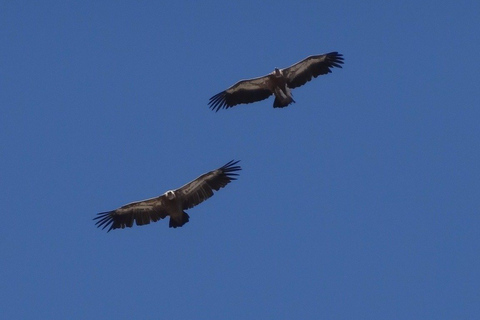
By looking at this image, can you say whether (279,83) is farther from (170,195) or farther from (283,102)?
(170,195)

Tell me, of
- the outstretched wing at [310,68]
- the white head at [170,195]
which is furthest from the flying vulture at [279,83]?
the white head at [170,195]

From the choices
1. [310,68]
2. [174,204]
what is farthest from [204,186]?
[310,68]

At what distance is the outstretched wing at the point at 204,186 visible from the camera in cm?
2225

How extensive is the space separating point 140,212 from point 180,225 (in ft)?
4.58

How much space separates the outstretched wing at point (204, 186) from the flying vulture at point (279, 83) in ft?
8.09

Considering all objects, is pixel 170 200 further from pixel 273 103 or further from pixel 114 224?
pixel 273 103

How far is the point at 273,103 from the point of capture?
77.2 feet

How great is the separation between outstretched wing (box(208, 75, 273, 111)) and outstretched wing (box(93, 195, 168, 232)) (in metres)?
3.75

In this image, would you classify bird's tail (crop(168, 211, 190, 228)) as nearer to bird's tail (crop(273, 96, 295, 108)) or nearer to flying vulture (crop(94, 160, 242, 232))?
flying vulture (crop(94, 160, 242, 232))

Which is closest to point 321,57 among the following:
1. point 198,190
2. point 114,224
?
point 198,190

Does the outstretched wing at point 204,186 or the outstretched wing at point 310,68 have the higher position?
the outstretched wing at point 310,68

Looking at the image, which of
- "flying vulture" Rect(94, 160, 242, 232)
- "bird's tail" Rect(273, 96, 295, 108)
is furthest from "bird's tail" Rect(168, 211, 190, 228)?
"bird's tail" Rect(273, 96, 295, 108)

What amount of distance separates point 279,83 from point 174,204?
4528mm

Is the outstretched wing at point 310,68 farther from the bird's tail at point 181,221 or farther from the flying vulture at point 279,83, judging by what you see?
the bird's tail at point 181,221
